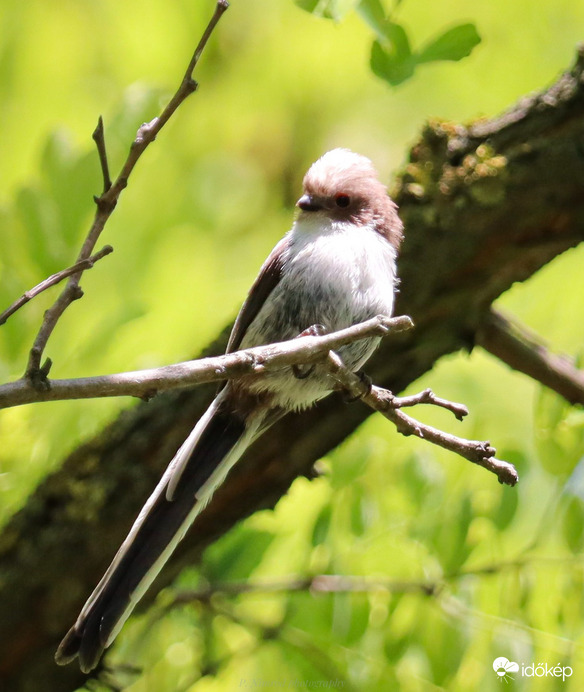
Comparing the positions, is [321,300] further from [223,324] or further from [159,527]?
[159,527]

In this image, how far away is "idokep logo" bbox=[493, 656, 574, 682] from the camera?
9.80 feet

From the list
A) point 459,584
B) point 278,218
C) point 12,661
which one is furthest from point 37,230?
point 278,218

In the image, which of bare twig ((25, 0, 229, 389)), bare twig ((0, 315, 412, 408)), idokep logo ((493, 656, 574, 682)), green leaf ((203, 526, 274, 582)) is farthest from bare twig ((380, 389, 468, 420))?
green leaf ((203, 526, 274, 582))

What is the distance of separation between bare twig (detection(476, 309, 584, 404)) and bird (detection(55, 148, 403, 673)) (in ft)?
1.92

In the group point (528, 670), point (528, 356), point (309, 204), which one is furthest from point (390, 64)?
point (528, 670)

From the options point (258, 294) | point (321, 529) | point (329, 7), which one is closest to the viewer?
point (329, 7)

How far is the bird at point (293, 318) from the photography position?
2.77 meters

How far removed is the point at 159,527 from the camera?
2736mm

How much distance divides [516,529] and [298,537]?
961 mm

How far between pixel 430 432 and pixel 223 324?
4.61ft

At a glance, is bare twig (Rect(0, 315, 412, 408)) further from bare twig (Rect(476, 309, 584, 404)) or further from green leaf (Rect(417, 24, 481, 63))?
bare twig (Rect(476, 309, 584, 404))

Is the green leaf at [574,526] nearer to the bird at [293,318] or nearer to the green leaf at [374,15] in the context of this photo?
the bird at [293,318]

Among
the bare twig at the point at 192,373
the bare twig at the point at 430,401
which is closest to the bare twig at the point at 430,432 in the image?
the bare twig at the point at 430,401

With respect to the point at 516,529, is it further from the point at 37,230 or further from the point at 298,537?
the point at 37,230
